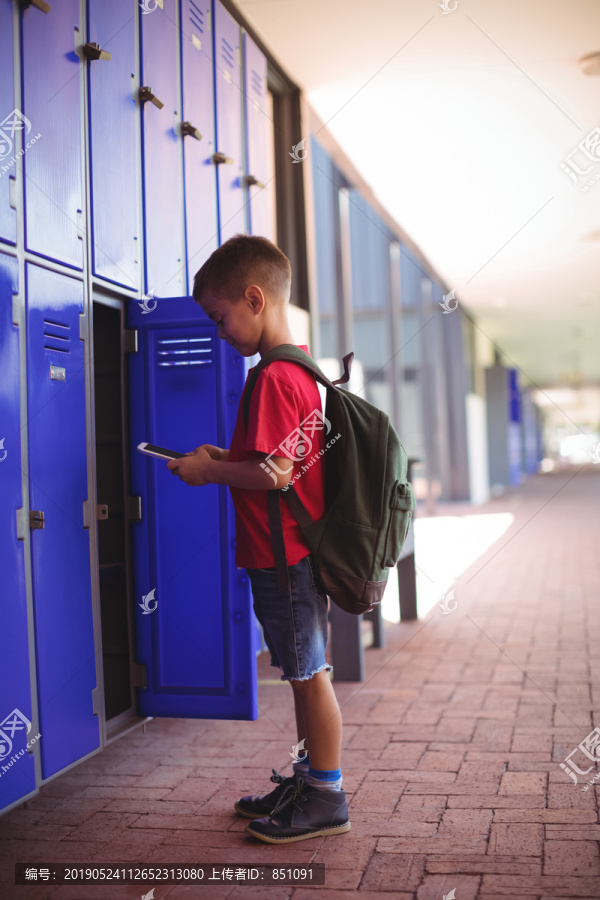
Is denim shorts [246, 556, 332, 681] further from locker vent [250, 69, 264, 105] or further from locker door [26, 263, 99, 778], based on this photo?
locker vent [250, 69, 264, 105]

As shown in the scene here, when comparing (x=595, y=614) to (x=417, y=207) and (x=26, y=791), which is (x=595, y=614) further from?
(x=417, y=207)

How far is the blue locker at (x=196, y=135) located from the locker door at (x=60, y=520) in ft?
3.20

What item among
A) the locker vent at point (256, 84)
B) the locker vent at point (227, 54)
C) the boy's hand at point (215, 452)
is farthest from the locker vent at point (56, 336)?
the locker vent at point (256, 84)

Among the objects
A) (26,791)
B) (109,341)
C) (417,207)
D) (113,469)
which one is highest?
(417,207)

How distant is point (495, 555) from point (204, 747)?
4781 millimetres

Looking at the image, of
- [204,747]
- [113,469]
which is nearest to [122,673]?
[204,747]

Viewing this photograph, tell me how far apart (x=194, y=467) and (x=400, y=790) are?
45.9 inches

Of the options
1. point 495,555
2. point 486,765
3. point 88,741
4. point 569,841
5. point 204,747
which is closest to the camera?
point 569,841

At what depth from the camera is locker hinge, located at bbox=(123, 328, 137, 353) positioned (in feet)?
8.87

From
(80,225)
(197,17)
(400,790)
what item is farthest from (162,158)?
(400,790)

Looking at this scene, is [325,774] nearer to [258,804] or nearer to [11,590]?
[258,804]

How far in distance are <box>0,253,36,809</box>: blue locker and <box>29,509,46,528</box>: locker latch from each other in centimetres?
6

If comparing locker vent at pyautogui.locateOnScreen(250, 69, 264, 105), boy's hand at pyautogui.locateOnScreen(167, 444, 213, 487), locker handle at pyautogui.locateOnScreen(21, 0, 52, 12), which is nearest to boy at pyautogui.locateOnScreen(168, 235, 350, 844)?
boy's hand at pyautogui.locateOnScreen(167, 444, 213, 487)

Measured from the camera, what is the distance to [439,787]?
2.37m
